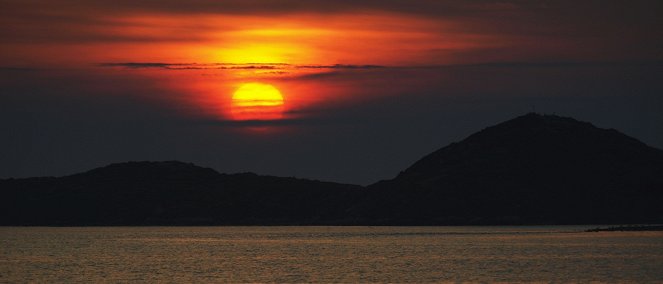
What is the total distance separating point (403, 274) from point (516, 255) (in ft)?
139

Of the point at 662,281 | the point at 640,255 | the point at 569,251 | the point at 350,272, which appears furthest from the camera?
the point at 569,251

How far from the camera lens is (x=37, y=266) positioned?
137375 millimetres

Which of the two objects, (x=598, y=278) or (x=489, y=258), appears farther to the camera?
(x=489, y=258)

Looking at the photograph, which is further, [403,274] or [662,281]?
[403,274]

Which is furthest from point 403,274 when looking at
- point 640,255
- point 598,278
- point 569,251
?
point 569,251

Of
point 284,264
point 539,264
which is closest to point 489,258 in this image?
point 539,264

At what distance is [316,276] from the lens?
115500mm

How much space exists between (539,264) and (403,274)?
76.7ft

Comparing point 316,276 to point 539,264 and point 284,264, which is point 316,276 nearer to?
point 284,264

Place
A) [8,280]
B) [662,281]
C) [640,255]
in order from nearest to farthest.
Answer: [662,281], [8,280], [640,255]

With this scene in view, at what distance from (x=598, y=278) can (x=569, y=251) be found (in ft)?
186

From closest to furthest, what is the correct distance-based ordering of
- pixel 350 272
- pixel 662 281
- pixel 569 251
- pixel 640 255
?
pixel 662 281, pixel 350 272, pixel 640 255, pixel 569 251

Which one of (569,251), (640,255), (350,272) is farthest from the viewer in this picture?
(569,251)

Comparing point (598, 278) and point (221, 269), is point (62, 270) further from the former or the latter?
point (598, 278)
